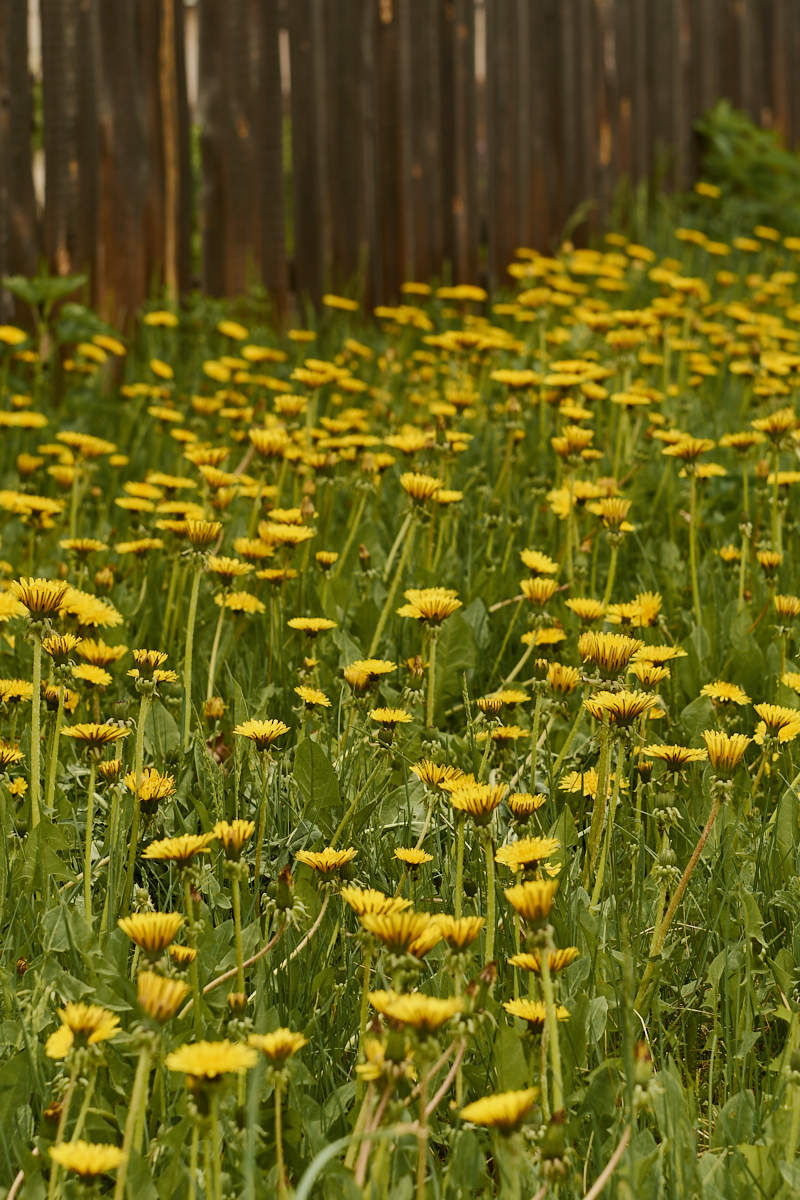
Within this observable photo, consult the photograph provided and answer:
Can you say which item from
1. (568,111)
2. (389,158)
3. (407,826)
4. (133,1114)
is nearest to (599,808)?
(407,826)

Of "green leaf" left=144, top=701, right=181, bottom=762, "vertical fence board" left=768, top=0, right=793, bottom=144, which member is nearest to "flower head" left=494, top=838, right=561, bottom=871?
"green leaf" left=144, top=701, right=181, bottom=762

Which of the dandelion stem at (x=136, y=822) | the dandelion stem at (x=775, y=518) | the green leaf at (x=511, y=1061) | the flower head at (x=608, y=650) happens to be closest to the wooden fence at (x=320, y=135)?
the dandelion stem at (x=775, y=518)

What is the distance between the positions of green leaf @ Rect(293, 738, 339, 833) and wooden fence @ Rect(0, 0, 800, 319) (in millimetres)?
3242

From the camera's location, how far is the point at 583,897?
72.7 inches

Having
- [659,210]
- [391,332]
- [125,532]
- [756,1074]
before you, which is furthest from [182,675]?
[659,210]

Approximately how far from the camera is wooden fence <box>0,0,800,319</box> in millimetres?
4965

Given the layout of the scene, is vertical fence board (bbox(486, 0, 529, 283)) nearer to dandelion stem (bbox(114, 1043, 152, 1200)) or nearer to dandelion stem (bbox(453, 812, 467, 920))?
dandelion stem (bbox(453, 812, 467, 920))

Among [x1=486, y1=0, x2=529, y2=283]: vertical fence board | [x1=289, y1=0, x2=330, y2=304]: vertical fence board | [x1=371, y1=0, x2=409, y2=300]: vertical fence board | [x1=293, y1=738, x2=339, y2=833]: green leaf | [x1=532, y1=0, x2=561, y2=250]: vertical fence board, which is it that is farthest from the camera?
[x1=532, y1=0, x2=561, y2=250]: vertical fence board

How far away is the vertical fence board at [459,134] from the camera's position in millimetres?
6754

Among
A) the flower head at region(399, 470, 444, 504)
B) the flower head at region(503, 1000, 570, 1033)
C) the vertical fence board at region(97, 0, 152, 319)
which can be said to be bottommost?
the flower head at region(503, 1000, 570, 1033)

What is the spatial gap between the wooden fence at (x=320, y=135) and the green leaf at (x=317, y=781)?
10.6 ft

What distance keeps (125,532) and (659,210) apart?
580 cm

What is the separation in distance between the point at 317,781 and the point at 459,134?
17.5 feet

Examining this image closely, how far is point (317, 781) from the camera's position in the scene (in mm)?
2139
